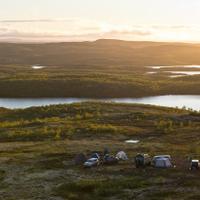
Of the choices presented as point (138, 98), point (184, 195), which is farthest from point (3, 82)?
point (184, 195)

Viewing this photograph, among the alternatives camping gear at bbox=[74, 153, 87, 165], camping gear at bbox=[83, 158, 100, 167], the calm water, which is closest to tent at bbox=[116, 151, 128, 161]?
camping gear at bbox=[83, 158, 100, 167]

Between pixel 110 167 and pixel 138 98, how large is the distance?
339 feet

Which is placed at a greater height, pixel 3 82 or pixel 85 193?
pixel 3 82

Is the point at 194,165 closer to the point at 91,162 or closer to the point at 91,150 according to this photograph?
the point at 91,162

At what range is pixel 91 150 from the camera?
2028 inches

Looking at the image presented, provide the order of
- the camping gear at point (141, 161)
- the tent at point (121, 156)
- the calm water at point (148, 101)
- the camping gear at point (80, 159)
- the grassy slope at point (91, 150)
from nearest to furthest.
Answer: the grassy slope at point (91, 150) < the camping gear at point (141, 161) < the camping gear at point (80, 159) < the tent at point (121, 156) < the calm water at point (148, 101)

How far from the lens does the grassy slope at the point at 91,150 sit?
3659cm

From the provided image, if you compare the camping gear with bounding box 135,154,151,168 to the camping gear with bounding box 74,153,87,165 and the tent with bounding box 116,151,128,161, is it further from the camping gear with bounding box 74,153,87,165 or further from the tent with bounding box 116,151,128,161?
the camping gear with bounding box 74,153,87,165

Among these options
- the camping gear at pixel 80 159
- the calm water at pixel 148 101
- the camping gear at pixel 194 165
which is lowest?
the camping gear at pixel 194 165

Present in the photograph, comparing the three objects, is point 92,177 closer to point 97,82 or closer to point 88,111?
point 88,111

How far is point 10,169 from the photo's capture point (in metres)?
44.3

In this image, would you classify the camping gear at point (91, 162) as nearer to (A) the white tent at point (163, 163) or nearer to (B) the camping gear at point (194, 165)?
(A) the white tent at point (163, 163)

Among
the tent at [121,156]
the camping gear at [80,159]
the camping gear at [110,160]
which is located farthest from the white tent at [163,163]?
the camping gear at [80,159]

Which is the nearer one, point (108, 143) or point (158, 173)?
point (158, 173)
